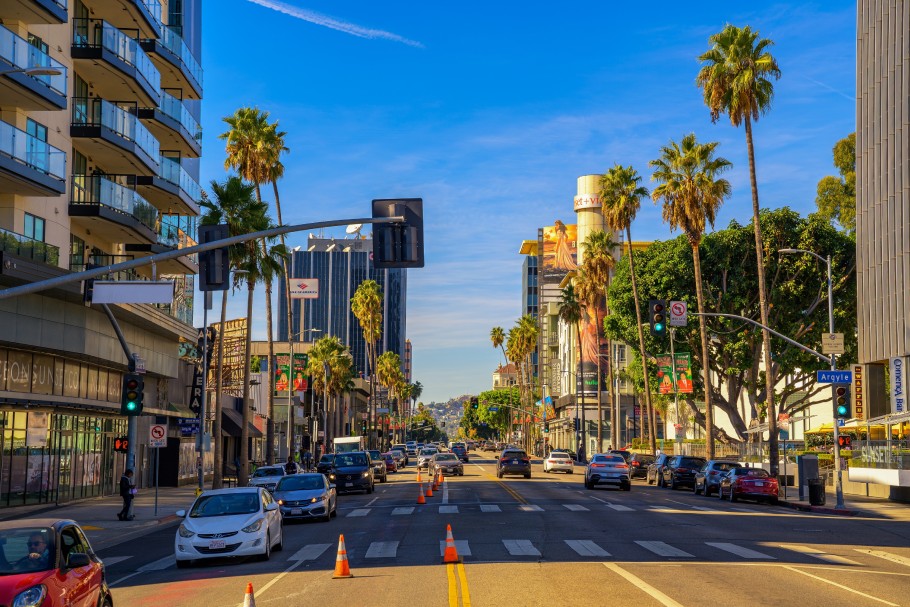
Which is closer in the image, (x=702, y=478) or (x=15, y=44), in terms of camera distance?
(x=15, y=44)

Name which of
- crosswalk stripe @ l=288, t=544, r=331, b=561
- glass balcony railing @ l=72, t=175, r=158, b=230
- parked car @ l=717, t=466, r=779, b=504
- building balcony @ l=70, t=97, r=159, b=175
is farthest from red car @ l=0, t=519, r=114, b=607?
parked car @ l=717, t=466, r=779, b=504

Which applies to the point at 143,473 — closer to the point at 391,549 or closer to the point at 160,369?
the point at 160,369

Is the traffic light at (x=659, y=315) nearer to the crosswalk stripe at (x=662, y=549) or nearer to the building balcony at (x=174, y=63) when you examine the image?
the crosswalk stripe at (x=662, y=549)

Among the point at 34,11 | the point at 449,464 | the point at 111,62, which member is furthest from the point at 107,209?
the point at 449,464

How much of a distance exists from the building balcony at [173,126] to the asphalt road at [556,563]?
22420 millimetres

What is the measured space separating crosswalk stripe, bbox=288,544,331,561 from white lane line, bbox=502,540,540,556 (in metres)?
3.93

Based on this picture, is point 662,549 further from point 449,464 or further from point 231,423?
point 231,423

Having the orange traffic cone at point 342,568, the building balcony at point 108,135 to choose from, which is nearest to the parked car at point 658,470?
the building balcony at point 108,135

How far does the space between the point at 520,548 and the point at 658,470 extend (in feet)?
121

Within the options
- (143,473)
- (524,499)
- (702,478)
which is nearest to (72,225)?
(143,473)

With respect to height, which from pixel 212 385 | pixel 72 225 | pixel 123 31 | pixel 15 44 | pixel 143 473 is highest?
pixel 123 31

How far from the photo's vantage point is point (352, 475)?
153 feet

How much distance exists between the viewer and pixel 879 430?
54.3 metres

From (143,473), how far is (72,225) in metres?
17.2
